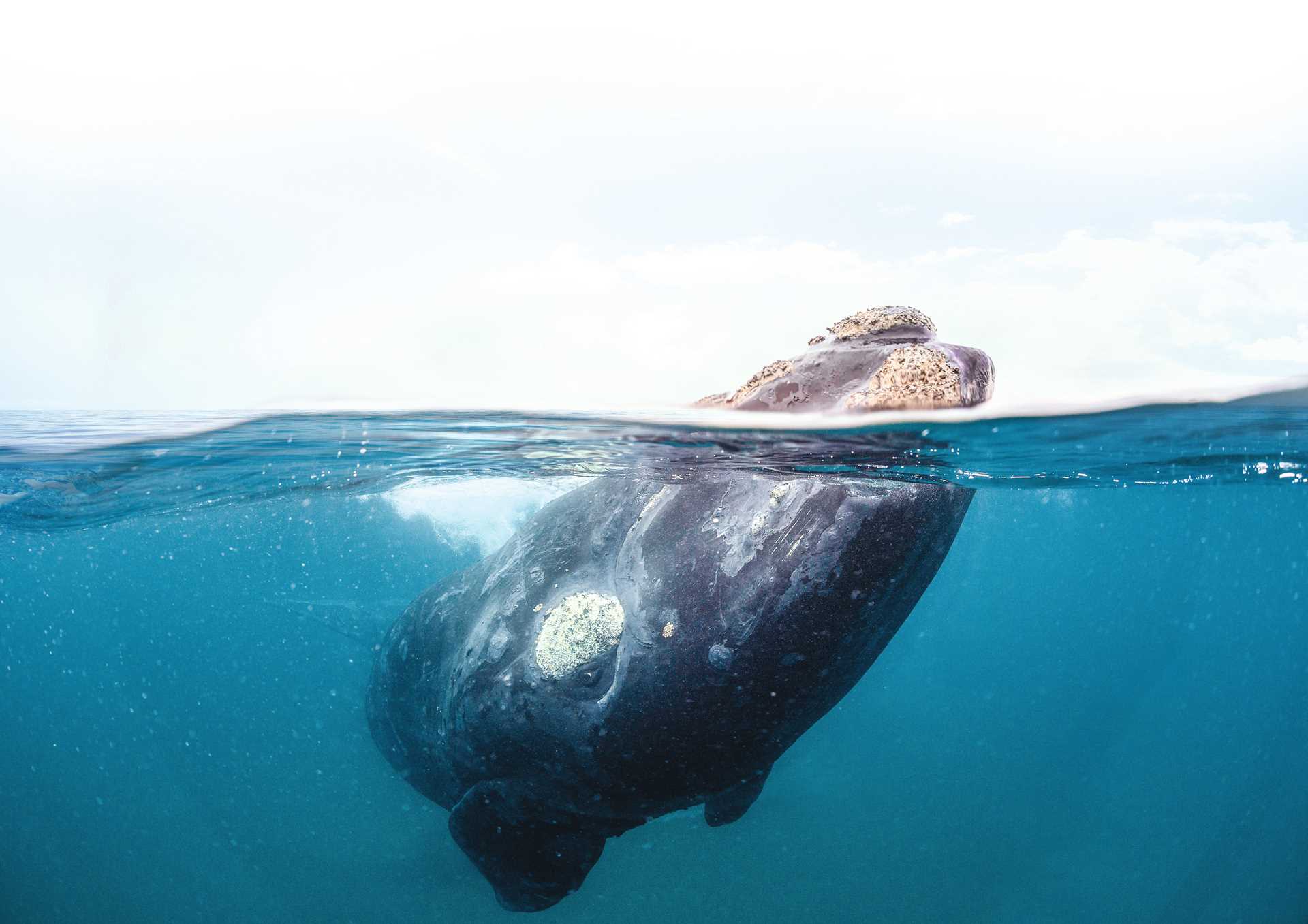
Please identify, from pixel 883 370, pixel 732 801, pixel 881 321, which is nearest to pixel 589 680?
pixel 732 801

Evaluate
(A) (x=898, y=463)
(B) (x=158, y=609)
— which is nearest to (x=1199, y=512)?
(A) (x=898, y=463)

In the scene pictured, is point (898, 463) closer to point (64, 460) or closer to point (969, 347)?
point (969, 347)

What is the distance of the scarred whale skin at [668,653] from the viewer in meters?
5.13

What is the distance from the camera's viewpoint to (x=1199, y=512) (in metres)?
28.5

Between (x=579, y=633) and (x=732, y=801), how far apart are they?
285 cm

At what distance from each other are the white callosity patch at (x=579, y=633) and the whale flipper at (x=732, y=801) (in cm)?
231

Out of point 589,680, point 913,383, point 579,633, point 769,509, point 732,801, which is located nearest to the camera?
point 913,383

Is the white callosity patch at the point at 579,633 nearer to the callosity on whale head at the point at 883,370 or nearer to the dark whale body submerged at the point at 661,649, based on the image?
the dark whale body submerged at the point at 661,649

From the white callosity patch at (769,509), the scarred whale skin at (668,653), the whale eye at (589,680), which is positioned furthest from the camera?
the whale eye at (589,680)

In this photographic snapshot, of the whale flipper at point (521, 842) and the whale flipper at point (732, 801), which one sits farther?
the whale flipper at point (732, 801)

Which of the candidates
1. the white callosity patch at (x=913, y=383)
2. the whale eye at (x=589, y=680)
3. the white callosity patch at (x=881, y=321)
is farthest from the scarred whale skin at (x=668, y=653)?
the white callosity patch at (x=881, y=321)

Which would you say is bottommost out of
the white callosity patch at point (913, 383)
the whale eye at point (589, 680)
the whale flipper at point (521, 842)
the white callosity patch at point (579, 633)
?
the whale flipper at point (521, 842)

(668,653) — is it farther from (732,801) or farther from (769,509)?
(732,801)

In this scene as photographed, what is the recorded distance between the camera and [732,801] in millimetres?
6812
